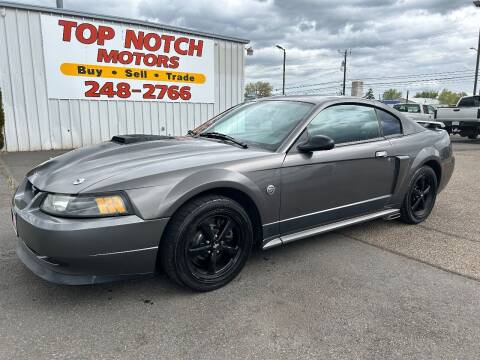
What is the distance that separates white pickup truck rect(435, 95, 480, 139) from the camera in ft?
48.1

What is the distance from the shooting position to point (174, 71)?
12039mm

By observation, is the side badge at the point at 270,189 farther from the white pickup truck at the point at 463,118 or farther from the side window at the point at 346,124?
the white pickup truck at the point at 463,118

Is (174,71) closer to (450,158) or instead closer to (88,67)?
(88,67)

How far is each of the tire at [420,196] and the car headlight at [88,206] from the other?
3.11 metres

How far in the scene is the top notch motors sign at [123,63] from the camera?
32.8 feet

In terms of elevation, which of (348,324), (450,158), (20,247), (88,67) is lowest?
(348,324)

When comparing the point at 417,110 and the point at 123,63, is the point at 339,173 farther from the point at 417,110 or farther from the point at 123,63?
the point at 417,110

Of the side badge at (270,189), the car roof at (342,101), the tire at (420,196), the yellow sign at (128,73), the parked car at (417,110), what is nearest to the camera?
the side badge at (270,189)

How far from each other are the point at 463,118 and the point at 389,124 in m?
13.4

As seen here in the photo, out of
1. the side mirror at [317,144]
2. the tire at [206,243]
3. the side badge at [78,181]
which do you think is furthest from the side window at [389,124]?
the side badge at [78,181]

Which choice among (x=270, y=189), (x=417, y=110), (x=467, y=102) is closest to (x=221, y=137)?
(x=270, y=189)

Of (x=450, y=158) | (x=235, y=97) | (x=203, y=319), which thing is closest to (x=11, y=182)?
(x=203, y=319)

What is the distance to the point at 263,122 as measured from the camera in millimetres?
3475

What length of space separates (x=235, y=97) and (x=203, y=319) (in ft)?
38.8
